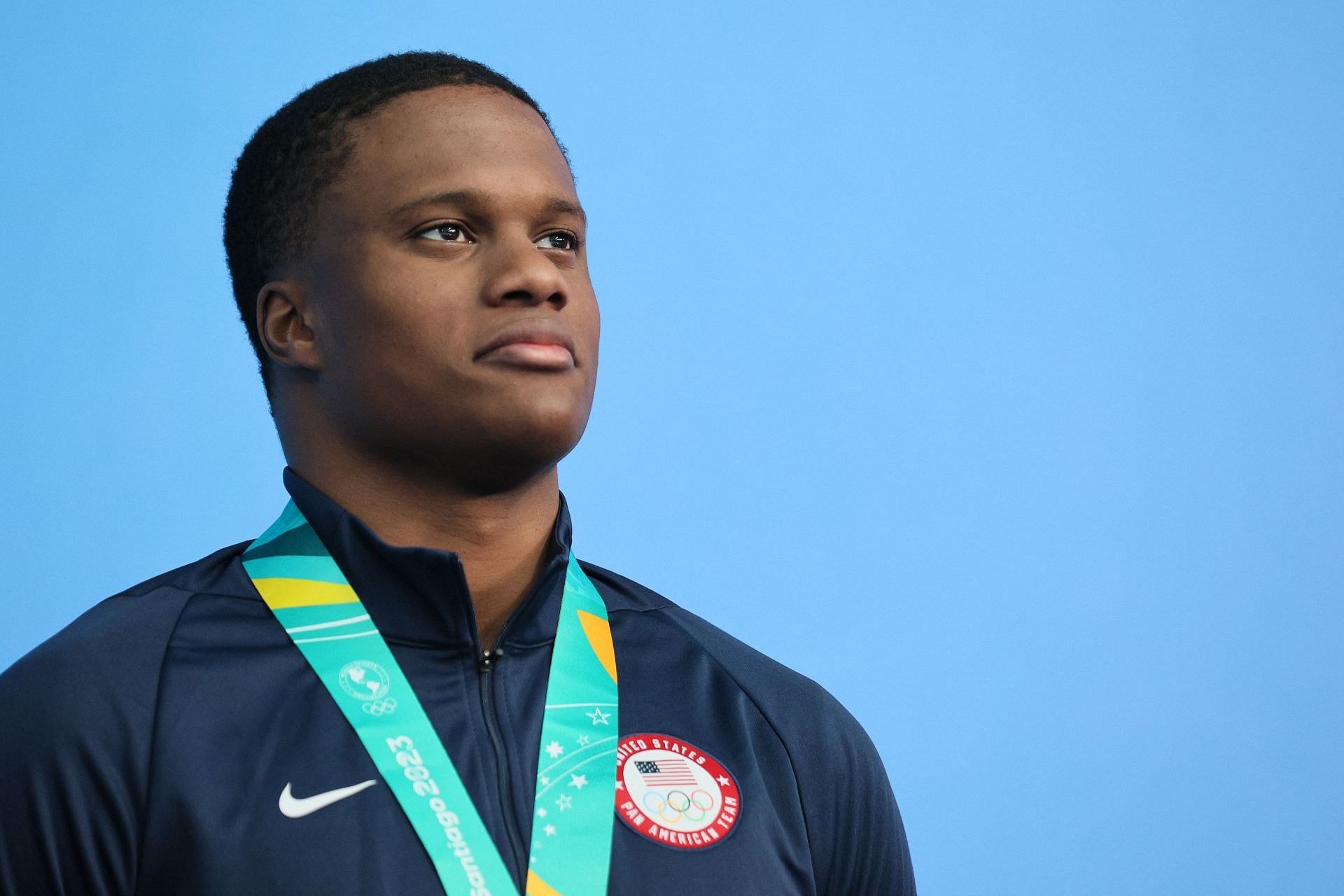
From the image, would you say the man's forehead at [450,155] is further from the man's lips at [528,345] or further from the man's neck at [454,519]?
the man's neck at [454,519]

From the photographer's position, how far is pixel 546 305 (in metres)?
1.50

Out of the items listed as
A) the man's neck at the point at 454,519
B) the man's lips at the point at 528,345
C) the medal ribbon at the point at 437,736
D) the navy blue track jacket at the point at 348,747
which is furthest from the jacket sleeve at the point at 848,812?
the man's lips at the point at 528,345

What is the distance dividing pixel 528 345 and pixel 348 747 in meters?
0.42

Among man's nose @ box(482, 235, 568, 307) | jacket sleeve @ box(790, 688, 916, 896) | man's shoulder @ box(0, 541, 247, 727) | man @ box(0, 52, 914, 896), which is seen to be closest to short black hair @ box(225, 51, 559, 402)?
man @ box(0, 52, 914, 896)

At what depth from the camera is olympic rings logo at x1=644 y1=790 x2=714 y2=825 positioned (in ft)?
4.71

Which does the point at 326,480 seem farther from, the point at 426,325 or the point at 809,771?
the point at 809,771

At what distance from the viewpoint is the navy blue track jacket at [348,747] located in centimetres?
124

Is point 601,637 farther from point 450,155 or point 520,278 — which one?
point 450,155

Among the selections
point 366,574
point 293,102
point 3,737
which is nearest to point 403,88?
point 293,102

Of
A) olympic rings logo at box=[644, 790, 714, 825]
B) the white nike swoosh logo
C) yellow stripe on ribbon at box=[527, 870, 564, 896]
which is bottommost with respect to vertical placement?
yellow stripe on ribbon at box=[527, 870, 564, 896]

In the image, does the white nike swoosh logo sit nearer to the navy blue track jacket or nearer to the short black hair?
the navy blue track jacket

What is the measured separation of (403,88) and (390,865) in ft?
2.78

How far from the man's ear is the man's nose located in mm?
214

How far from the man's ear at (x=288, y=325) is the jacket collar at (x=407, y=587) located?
0.45 feet
